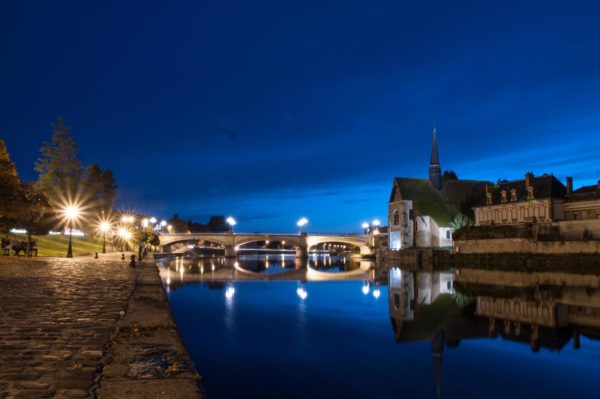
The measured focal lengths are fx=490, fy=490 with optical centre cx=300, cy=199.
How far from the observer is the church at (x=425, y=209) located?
89.2 m

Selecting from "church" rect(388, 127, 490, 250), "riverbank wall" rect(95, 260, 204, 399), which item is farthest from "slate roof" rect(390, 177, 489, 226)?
"riverbank wall" rect(95, 260, 204, 399)

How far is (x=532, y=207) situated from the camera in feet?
227

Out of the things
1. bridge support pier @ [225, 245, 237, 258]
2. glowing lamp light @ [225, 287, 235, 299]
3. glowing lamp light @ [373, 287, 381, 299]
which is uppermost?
bridge support pier @ [225, 245, 237, 258]

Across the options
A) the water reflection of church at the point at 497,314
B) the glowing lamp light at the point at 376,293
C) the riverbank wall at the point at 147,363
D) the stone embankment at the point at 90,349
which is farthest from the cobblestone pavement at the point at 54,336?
the glowing lamp light at the point at 376,293

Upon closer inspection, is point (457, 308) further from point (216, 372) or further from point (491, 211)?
point (491, 211)

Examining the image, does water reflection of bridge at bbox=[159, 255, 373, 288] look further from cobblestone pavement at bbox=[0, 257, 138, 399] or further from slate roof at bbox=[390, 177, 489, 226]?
slate roof at bbox=[390, 177, 489, 226]

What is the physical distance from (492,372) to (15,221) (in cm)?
4411

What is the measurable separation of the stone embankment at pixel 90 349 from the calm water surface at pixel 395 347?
2.01m

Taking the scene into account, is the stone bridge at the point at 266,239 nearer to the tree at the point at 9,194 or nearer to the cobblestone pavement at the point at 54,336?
the tree at the point at 9,194

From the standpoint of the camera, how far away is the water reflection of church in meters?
17.9

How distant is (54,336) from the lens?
1066cm

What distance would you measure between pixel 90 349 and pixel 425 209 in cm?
8473

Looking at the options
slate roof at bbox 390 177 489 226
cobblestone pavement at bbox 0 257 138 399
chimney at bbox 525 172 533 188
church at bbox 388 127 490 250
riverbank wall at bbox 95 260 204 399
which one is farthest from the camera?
slate roof at bbox 390 177 489 226

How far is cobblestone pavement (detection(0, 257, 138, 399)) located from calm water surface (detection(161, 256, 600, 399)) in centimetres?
288
